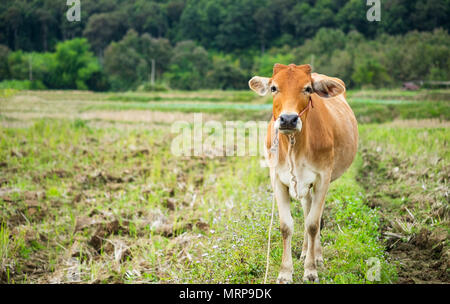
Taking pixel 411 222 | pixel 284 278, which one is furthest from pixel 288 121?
pixel 411 222

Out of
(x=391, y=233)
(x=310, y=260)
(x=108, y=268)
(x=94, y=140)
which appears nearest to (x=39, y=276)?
(x=108, y=268)

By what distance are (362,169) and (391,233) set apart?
163 inches

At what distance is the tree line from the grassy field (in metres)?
17.1

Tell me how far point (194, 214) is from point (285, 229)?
3.17 m

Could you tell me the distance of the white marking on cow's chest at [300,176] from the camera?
3889 mm

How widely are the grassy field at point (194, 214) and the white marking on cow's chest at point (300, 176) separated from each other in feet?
2.65

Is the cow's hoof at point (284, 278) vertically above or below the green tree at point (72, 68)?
below

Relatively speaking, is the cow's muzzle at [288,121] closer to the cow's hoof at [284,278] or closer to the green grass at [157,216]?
the cow's hoof at [284,278]

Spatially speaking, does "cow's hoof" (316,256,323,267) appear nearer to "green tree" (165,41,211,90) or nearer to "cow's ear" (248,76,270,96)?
"cow's ear" (248,76,270,96)

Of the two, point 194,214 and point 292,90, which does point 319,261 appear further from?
point 194,214

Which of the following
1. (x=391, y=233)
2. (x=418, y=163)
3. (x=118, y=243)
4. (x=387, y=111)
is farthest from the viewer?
(x=387, y=111)

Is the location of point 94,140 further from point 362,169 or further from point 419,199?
point 419,199

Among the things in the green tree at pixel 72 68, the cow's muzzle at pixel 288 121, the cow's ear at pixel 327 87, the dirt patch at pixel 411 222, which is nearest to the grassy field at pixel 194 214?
the dirt patch at pixel 411 222

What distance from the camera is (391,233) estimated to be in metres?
5.12
